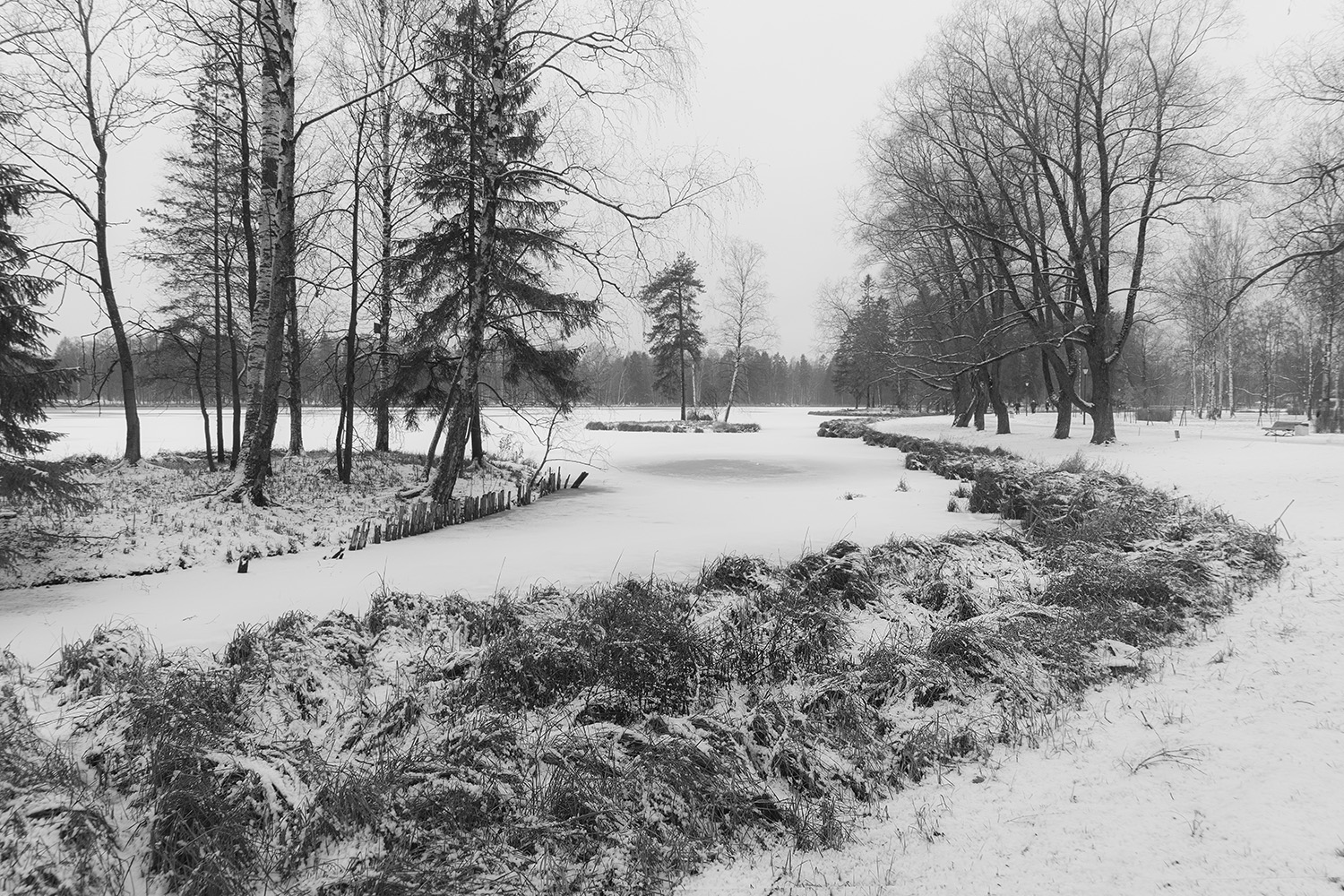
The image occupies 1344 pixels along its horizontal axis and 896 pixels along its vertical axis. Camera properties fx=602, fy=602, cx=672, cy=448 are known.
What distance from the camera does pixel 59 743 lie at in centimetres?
286

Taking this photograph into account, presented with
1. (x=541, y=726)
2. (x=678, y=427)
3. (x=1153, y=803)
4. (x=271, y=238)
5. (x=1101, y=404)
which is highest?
(x=271, y=238)

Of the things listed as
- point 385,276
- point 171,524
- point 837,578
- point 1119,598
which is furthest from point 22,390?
point 1119,598

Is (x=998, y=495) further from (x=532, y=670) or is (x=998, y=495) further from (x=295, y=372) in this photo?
(x=295, y=372)

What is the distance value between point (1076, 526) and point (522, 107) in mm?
14758

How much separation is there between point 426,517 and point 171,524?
3.16 metres

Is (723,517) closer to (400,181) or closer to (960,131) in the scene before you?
(400,181)

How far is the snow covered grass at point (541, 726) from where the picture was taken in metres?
2.59

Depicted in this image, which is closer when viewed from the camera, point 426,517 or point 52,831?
Answer: point 52,831

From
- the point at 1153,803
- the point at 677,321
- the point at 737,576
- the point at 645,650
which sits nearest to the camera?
the point at 1153,803

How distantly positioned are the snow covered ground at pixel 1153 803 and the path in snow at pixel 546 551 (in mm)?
3686

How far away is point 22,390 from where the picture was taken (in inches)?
249

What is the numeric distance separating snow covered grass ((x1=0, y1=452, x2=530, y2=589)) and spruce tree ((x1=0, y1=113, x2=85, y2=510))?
0.40 meters

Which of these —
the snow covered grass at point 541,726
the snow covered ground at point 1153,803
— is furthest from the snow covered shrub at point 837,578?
the snow covered ground at point 1153,803

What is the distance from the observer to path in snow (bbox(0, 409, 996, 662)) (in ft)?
17.1
